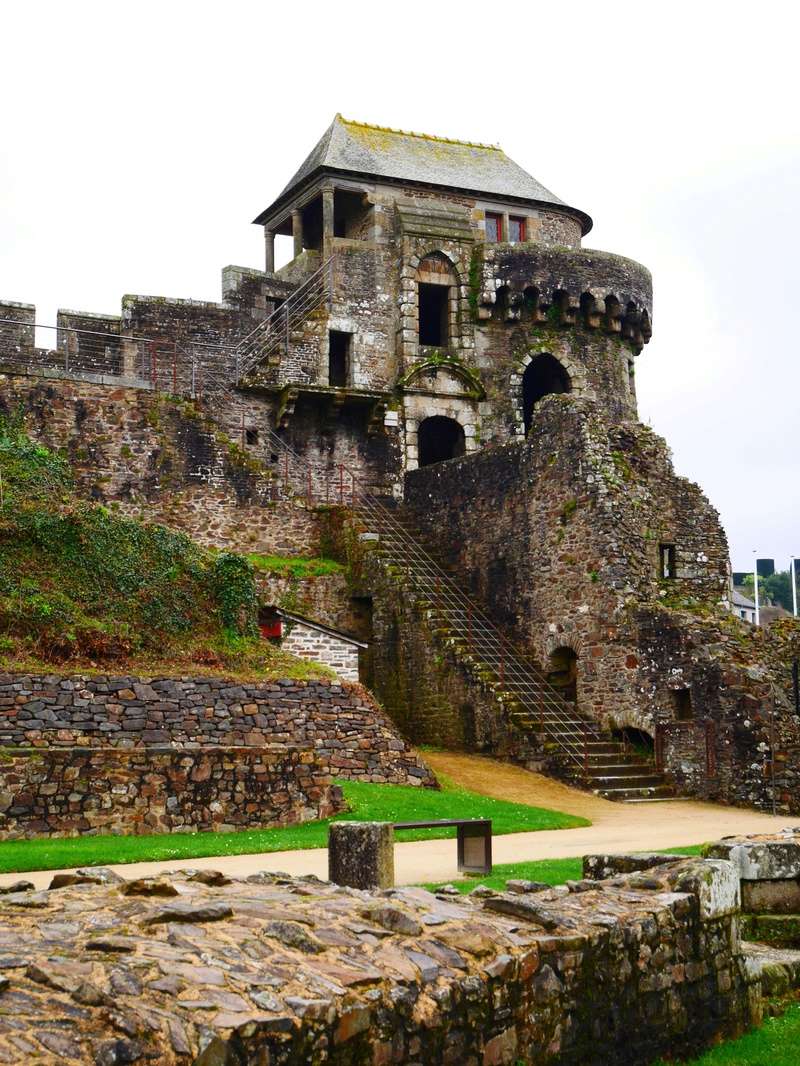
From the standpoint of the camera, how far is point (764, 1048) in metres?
8.84

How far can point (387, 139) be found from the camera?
37344 millimetres

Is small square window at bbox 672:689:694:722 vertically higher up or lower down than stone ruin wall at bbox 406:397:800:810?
lower down

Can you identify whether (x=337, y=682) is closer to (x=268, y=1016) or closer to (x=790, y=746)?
(x=790, y=746)

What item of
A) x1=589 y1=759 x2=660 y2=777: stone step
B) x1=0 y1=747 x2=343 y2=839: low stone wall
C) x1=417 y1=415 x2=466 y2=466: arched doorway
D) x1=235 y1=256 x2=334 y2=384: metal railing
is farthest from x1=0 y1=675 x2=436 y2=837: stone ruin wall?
x1=417 y1=415 x2=466 y2=466: arched doorway

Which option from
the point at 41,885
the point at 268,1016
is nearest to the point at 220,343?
the point at 41,885

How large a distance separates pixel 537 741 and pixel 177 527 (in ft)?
31.5

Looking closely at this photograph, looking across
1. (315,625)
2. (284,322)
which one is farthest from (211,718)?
(284,322)

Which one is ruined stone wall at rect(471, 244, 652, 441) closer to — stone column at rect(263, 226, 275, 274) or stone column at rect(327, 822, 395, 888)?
stone column at rect(263, 226, 275, 274)

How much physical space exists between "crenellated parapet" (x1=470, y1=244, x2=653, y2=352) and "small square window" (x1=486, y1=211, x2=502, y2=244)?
177 cm

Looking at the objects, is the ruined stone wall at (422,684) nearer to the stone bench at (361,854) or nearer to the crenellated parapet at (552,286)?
the crenellated parapet at (552,286)

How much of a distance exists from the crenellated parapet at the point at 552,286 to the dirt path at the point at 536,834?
1331 centimetres

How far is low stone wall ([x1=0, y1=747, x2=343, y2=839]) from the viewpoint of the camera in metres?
16.7

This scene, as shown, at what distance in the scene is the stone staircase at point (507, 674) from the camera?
24344 millimetres

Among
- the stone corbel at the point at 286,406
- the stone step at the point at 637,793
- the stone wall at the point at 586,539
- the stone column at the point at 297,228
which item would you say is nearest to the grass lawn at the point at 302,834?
the stone step at the point at 637,793
